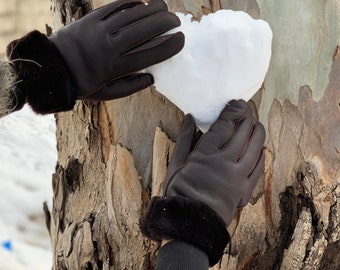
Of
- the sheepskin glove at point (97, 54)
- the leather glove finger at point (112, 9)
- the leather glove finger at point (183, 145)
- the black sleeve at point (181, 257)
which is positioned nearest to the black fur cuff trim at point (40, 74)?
the sheepskin glove at point (97, 54)

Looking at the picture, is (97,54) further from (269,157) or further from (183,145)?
(269,157)

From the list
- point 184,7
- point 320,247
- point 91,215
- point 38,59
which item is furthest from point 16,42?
point 320,247

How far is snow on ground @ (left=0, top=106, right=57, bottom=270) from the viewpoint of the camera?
2625mm

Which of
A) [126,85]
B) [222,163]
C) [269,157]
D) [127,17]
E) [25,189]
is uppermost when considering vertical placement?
[127,17]

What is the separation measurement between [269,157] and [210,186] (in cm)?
24

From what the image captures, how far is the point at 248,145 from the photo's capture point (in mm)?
1079

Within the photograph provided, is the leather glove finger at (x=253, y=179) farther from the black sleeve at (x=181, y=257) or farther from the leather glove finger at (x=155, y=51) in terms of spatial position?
the leather glove finger at (x=155, y=51)

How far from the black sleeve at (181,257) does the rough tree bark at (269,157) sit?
0.24m

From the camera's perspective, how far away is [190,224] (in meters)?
1.00

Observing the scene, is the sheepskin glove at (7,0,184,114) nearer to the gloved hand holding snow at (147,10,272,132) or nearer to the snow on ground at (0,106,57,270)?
the gloved hand holding snow at (147,10,272,132)

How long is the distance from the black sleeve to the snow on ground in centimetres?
158

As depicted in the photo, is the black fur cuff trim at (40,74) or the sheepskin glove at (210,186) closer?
the sheepskin glove at (210,186)

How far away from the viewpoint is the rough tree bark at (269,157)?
1137 mm

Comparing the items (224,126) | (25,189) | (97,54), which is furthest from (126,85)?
(25,189)
